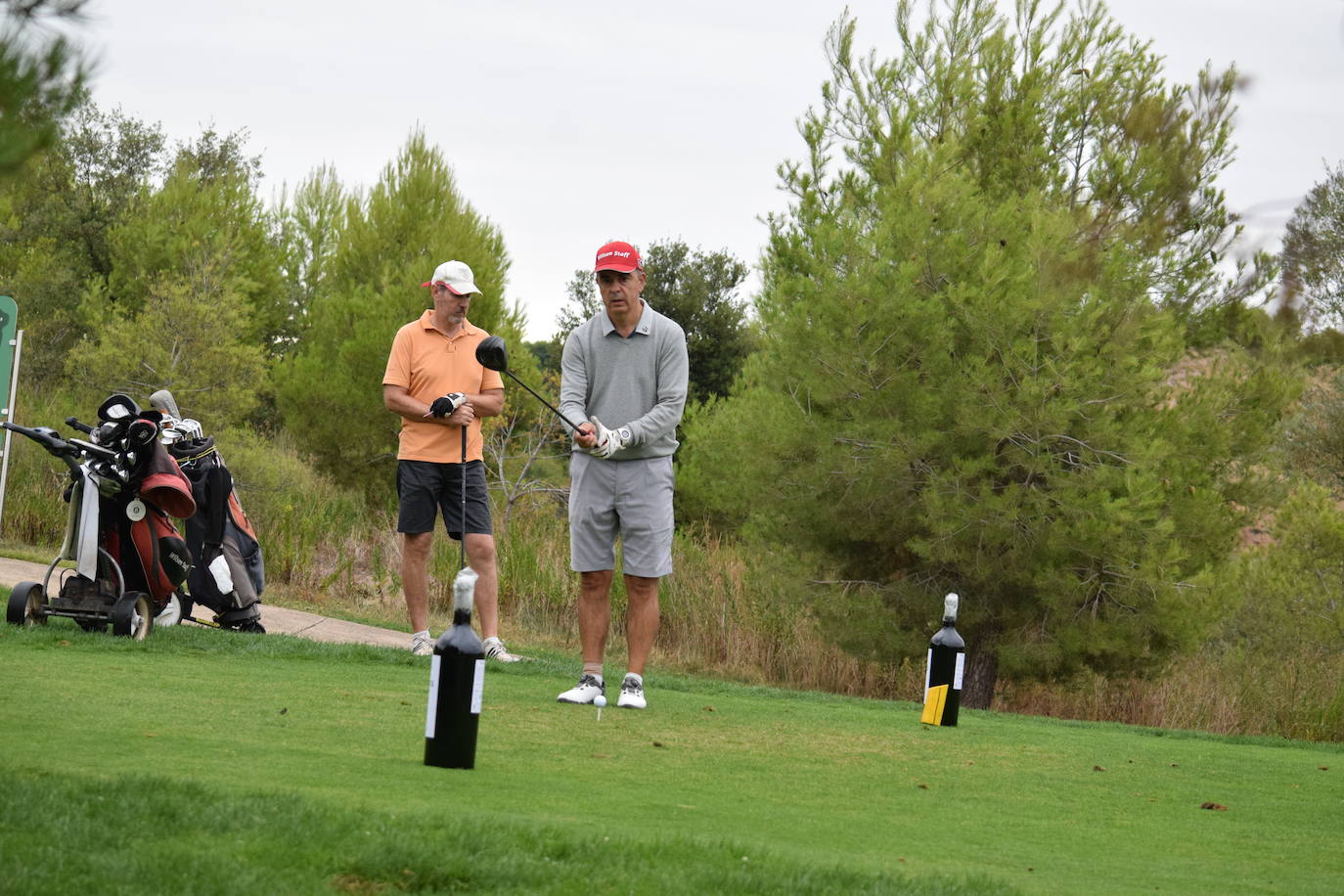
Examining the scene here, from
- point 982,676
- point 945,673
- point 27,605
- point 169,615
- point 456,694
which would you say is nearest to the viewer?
point 456,694

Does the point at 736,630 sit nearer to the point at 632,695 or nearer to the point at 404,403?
the point at 404,403

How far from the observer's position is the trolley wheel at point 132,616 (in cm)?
796

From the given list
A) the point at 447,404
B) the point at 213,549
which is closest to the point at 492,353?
the point at 447,404

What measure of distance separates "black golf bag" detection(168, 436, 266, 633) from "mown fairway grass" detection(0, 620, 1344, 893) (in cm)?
172

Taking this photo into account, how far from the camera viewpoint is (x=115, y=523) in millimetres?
8555

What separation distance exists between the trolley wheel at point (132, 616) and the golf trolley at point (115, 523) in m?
0.02

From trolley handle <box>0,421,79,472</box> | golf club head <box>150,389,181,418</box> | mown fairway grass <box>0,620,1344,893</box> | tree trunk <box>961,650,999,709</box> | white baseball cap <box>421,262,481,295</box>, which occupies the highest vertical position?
white baseball cap <box>421,262,481,295</box>

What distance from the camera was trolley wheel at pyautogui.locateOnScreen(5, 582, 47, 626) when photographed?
26.7ft

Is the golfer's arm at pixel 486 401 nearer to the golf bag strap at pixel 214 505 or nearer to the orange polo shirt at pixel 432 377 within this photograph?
the orange polo shirt at pixel 432 377

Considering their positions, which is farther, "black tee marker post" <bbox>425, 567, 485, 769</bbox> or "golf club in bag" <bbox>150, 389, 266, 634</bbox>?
"golf club in bag" <bbox>150, 389, 266, 634</bbox>

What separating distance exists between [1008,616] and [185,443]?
7.54 m

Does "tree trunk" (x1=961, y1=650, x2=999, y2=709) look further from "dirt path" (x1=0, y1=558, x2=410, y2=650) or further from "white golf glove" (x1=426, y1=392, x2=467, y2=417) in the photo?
"white golf glove" (x1=426, y1=392, x2=467, y2=417)

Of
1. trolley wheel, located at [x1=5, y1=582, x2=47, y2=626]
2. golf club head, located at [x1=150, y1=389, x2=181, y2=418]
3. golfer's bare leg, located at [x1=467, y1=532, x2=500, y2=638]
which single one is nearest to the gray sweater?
golfer's bare leg, located at [x1=467, y1=532, x2=500, y2=638]

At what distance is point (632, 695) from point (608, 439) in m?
1.19
